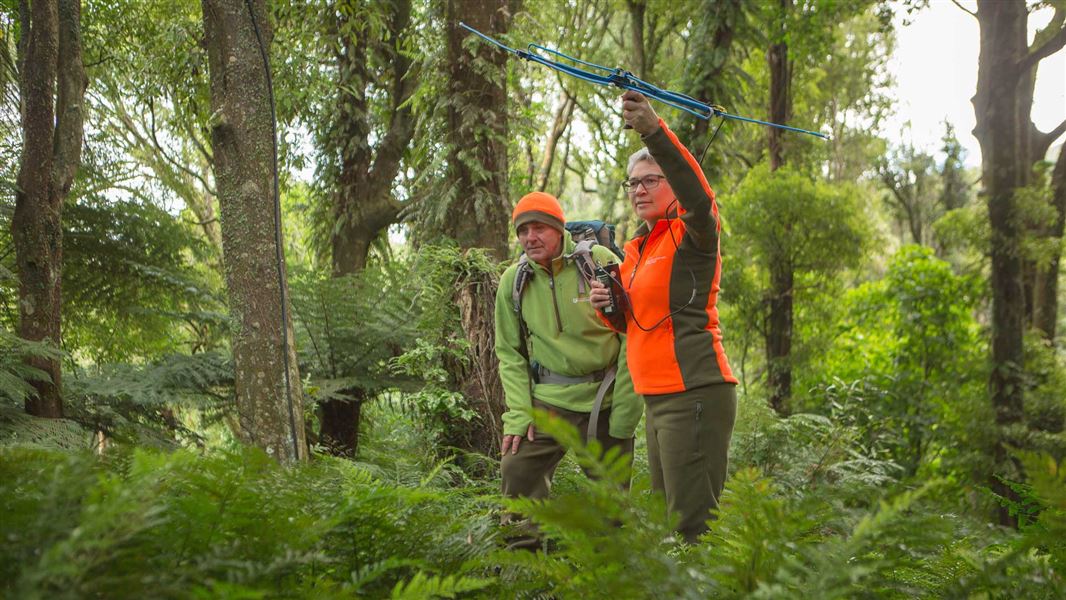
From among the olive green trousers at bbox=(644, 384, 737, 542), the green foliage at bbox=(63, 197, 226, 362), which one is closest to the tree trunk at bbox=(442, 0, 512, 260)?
the green foliage at bbox=(63, 197, 226, 362)

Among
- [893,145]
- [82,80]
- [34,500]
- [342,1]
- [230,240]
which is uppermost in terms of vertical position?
[893,145]

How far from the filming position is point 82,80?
5.24 metres

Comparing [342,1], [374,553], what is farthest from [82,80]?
[374,553]

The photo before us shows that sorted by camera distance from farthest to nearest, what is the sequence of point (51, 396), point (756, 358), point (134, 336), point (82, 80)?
point (756, 358) < point (134, 336) < point (82, 80) < point (51, 396)

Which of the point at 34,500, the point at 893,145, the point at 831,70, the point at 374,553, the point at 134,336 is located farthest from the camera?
the point at 893,145

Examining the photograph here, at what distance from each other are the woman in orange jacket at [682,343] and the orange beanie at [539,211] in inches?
20.7

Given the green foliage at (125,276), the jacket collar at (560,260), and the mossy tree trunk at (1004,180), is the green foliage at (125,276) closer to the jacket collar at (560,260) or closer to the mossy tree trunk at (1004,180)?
the jacket collar at (560,260)

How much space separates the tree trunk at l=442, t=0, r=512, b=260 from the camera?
5887 mm

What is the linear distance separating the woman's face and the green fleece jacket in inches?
18.8

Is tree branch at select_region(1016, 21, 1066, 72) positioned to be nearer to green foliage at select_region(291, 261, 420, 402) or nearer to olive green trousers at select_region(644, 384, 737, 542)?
green foliage at select_region(291, 261, 420, 402)

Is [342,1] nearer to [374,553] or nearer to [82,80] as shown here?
[82,80]

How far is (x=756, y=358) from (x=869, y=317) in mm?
2008

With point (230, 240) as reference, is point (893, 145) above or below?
above

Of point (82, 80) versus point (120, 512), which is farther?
point (82, 80)
